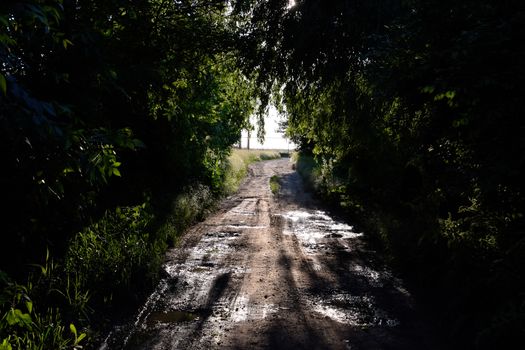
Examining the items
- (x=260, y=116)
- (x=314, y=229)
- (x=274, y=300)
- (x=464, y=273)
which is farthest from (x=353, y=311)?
(x=314, y=229)

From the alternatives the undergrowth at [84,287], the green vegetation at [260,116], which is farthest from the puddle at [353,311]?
the undergrowth at [84,287]

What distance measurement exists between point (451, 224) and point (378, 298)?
5.95ft

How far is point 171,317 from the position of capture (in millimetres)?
6148

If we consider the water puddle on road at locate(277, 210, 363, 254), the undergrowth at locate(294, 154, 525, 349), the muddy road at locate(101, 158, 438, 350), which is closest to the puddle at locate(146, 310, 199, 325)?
the muddy road at locate(101, 158, 438, 350)

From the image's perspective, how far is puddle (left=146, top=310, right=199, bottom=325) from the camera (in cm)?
599

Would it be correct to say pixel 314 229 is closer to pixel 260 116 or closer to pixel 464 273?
pixel 260 116

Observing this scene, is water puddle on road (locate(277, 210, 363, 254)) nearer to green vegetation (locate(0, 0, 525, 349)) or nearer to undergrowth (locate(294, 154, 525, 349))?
green vegetation (locate(0, 0, 525, 349))

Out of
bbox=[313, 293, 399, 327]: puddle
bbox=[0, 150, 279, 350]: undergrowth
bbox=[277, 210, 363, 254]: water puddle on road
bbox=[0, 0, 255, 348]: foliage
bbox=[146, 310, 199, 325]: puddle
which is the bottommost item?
bbox=[277, 210, 363, 254]: water puddle on road

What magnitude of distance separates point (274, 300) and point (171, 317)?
5.65 feet

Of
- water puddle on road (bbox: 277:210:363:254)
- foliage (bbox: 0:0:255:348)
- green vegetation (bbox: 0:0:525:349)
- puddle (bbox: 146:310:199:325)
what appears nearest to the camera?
foliage (bbox: 0:0:255:348)

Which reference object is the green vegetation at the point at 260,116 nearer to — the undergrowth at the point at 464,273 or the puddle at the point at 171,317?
the undergrowth at the point at 464,273

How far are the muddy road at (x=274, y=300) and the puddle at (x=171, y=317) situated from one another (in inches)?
0.6

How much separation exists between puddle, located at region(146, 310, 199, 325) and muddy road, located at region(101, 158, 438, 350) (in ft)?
0.05

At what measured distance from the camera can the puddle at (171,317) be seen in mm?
5992
